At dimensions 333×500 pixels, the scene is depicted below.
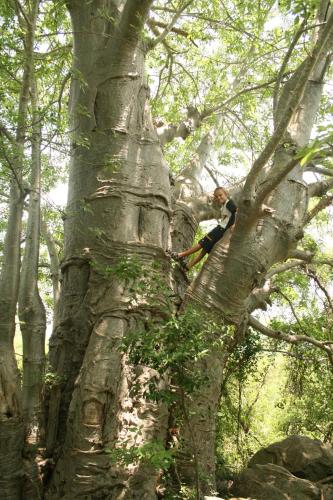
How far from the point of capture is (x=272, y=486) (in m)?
4.52

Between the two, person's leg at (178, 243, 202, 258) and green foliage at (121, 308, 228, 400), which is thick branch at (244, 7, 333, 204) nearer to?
person's leg at (178, 243, 202, 258)

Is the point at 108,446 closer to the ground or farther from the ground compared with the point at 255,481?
farther from the ground

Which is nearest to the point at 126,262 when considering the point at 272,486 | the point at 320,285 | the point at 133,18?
the point at 133,18

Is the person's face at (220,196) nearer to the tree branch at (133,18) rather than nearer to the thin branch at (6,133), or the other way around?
the tree branch at (133,18)

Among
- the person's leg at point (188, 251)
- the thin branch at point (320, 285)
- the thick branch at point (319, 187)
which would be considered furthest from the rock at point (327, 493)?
the thick branch at point (319, 187)

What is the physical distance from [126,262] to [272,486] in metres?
2.62

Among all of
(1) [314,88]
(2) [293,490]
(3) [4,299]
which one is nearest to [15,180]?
(3) [4,299]

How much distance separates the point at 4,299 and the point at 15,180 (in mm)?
953

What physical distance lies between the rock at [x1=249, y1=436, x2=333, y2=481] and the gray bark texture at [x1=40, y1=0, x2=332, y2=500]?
59.8 inches

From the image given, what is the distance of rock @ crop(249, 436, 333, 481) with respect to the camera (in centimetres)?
538

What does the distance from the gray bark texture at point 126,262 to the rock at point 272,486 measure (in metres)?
0.57

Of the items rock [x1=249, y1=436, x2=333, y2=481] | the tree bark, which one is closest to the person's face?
the tree bark

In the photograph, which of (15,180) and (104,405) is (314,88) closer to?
(15,180)

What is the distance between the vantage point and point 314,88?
5305mm
